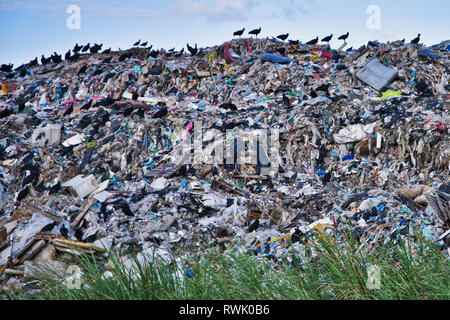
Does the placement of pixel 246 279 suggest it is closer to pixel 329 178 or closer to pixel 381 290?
pixel 381 290

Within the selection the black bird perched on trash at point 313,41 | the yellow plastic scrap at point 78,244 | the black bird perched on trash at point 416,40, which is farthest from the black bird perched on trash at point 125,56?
the yellow plastic scrap at point 78,244

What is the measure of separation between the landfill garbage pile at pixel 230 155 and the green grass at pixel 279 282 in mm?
602

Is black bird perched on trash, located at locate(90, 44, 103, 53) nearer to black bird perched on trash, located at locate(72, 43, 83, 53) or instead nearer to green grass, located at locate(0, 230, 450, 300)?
black bird perched on trash, located at locate(72, 43, 83, 53)

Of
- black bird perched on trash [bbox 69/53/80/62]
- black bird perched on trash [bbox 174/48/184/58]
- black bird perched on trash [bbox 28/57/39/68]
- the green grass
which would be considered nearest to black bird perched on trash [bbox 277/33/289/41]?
black bird perched on trash [bbox 174/48/184/58]

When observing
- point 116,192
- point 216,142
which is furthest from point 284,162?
point 116,192

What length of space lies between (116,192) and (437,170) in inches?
199

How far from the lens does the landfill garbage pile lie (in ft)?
19.0

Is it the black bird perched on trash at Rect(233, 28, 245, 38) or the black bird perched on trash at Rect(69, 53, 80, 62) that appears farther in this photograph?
the black bird perched on trash at Rect(69, 53, 80, 62)

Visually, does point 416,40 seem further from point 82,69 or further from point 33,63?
point 33,63

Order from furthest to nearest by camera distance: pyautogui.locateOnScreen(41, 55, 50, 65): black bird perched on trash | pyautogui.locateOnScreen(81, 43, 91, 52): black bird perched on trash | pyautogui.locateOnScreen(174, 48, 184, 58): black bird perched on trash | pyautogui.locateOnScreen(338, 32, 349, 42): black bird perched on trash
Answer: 1. pyautogui.locateOnScreen(41, 55, 50, 65): black bird perched on trash
2. pyautogui.locateOnScreen(81, 43, 91, 52): black bird perched on trash
3. pyautogui.locateOnScreen(174, 48, 184, 58): black bird perched on trash
4. pyautogui.locateOnScreen(338, 32, 349, 42): black bird perched on trash

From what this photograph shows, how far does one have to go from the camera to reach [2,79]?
13.1m

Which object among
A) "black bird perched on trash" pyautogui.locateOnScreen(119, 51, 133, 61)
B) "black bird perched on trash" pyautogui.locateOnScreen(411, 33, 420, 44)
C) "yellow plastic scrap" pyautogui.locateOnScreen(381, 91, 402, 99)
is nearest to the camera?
"yellow plastic scrap" pyautogui.locateOnScreen(381, 91, 402, 99)

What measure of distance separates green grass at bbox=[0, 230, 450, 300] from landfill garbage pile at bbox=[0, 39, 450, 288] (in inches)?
23.7

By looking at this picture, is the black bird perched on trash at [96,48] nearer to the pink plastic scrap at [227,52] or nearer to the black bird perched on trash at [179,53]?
the black bird perched on trash at [179,53]
